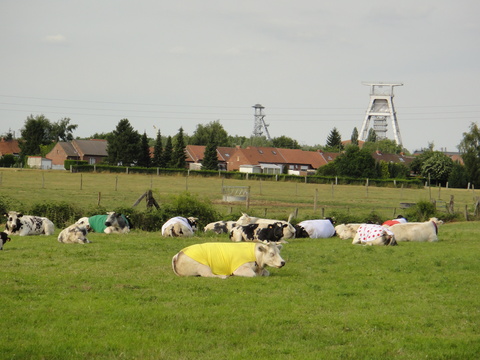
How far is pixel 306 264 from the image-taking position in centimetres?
1647

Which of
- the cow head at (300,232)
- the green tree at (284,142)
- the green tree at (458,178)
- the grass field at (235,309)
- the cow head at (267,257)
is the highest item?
the green tree at (284,142)

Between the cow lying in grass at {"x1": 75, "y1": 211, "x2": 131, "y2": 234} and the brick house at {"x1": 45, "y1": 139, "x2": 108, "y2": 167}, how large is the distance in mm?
109414

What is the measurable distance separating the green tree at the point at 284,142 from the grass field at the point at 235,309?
154510 millimetres

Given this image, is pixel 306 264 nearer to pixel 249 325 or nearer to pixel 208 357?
pixel 249 325

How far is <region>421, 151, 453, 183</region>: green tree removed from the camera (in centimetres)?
11072

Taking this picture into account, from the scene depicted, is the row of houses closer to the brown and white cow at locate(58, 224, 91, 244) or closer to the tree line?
the tree line

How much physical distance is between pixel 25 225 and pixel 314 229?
10318 mm

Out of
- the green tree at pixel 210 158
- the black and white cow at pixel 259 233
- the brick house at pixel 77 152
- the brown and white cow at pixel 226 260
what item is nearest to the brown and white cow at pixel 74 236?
the black and white cow at pixel 259 233

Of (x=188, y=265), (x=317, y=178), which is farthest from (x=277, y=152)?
(x=188, y=265)

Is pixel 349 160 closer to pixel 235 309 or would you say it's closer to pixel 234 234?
pixel 234 234

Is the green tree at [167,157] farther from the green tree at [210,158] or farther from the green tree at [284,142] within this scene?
the green tree at [284,142]

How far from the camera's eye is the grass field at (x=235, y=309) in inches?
337

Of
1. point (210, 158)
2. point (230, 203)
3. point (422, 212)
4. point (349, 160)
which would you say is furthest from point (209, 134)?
point (422, 212)

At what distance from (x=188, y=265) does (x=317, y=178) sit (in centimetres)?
8117
